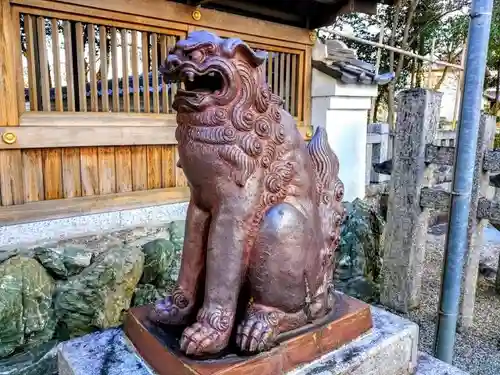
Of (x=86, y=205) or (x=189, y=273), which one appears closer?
(x=189, y=273)

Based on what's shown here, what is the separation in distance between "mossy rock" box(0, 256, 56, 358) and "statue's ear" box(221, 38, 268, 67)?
2232 mm

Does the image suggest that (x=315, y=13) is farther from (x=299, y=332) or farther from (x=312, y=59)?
(x=299, y=332)

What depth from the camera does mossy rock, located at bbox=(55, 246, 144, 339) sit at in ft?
8.98

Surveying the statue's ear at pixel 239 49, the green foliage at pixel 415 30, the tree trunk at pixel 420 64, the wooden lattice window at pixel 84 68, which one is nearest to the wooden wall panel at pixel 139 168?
the wooden lattice window at pixel 84 68

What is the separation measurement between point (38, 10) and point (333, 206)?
2609 millimetres

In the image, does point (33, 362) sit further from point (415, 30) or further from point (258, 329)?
point (415, 30)

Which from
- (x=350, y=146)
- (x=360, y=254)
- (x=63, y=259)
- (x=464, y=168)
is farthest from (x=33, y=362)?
(x=350, y=146)

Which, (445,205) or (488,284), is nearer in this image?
(445,205)

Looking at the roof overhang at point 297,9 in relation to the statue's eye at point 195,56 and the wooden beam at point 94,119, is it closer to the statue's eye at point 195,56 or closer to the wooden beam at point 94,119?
the wooden beam at point 94,119

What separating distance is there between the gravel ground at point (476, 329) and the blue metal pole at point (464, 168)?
31.7 inches

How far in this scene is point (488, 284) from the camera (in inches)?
158

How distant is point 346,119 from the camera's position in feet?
15.3

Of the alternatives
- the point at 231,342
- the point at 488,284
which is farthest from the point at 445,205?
the point at 231,342

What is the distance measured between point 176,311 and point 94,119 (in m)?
2.31
